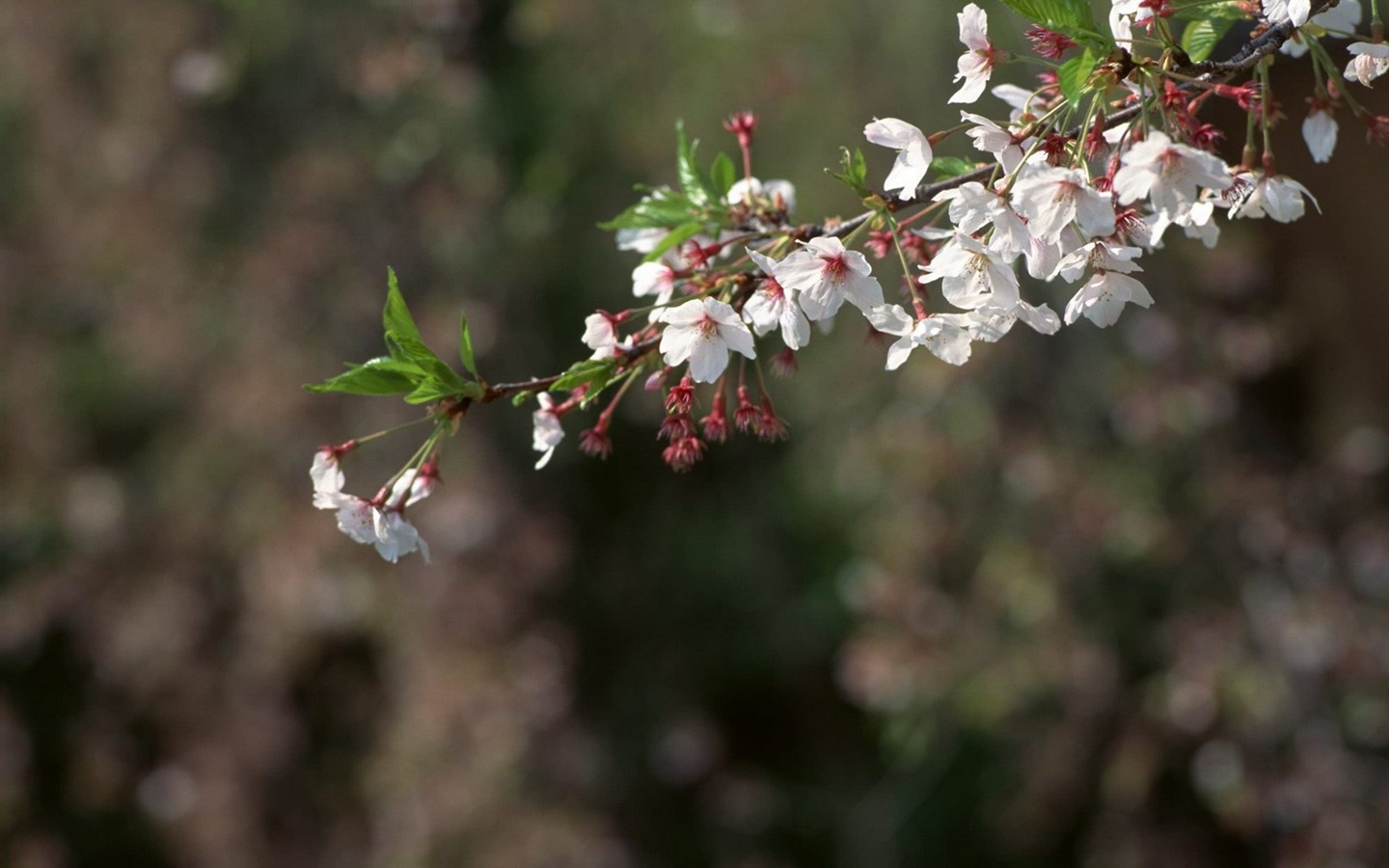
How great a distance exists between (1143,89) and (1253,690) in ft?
8.26

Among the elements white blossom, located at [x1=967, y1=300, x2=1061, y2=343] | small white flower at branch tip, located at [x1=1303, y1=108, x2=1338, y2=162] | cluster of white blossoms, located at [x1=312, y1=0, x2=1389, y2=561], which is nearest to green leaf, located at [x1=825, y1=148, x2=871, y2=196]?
cluster of white blossoms, located at [x1=312, y1=0, x2=1389, y2=561]

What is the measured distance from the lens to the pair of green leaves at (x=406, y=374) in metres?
0.97

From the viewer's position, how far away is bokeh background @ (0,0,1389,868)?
3.23m

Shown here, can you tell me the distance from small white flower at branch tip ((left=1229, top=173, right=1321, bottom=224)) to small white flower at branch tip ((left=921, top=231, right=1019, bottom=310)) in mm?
182

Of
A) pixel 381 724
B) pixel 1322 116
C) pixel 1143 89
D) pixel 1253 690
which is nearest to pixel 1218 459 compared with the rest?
pixel 1253 690

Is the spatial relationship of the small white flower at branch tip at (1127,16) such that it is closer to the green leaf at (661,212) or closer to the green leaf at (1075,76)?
the green leaf at (1075,76)

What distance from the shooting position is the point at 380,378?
3.25 ft

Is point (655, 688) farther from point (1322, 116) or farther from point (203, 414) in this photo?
point (1322, 116)

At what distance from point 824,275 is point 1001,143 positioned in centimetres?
15

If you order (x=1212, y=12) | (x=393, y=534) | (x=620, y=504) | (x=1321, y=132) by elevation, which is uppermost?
(x=1212, y=12)

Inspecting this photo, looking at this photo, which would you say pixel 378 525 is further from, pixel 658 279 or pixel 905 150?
pixel 905 150

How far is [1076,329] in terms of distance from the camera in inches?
136

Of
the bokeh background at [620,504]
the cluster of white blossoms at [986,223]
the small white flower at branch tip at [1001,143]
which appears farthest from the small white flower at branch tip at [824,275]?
the bokeh background at [620,504]

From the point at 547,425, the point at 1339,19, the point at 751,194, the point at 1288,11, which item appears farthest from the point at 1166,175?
the point at 547,425
